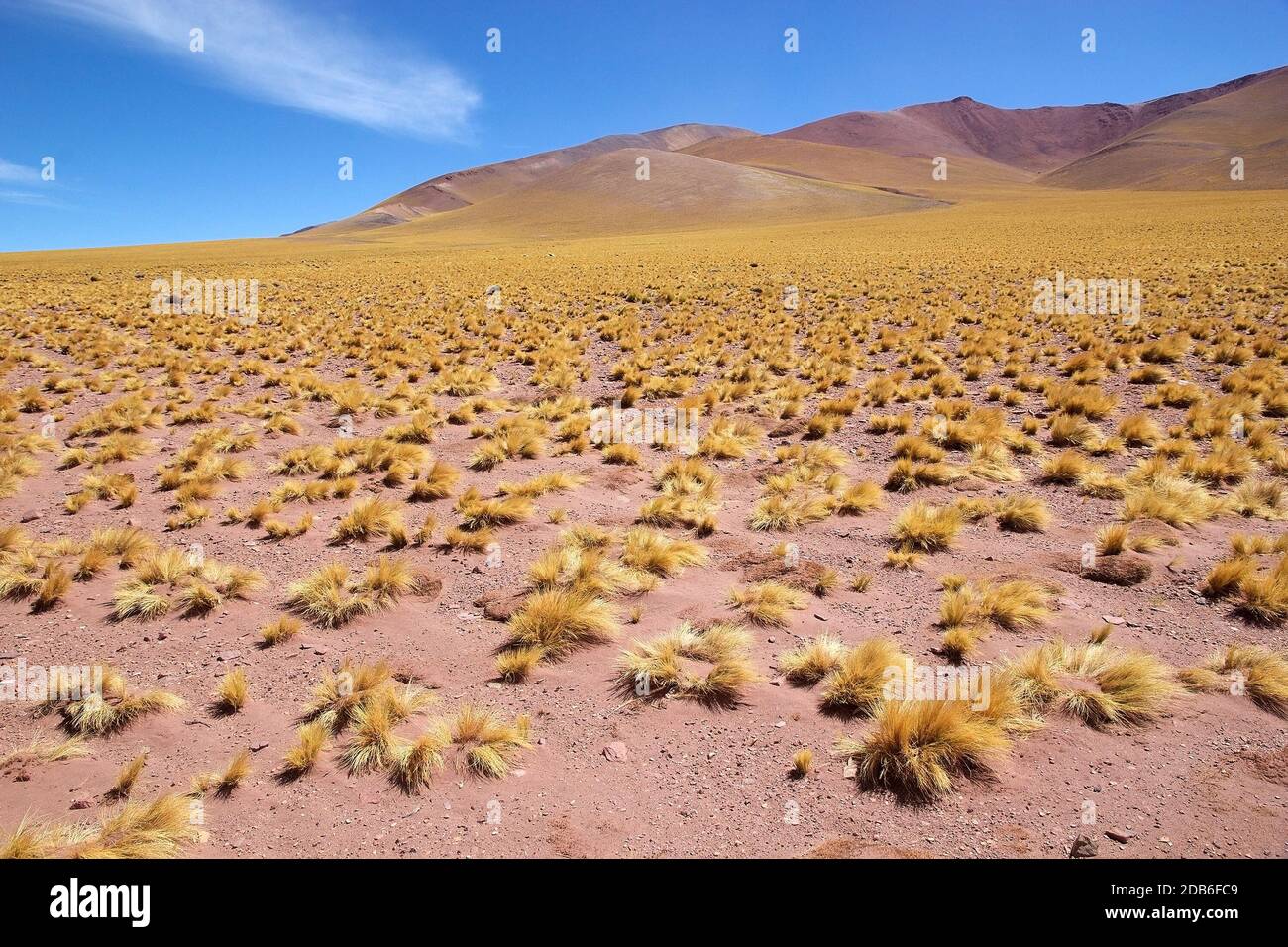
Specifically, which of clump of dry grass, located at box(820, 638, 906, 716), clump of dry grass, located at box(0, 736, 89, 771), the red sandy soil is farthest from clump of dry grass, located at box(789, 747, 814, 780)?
clump of dry grass, located at box(0, 736, 89, 771)

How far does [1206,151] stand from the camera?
141125 mm

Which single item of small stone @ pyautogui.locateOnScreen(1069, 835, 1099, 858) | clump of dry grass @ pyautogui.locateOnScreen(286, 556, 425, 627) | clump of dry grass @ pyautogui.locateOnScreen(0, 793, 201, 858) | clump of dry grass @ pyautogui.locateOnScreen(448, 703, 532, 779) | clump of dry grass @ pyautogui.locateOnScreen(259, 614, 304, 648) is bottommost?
small stone @ pyautogui.locateOnScreen(1069, 835, 1099, 858)

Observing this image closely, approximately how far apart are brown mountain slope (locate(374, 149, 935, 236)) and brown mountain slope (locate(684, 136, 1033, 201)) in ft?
82.7

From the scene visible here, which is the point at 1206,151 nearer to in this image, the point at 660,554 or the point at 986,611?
the point at 986,611

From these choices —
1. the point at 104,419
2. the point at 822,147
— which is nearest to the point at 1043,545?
the point at 104,419

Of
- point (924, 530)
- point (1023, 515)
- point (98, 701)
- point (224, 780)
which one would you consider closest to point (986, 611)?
point (924, 530)

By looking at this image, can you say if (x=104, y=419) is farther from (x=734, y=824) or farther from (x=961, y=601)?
(x=961, y=601)

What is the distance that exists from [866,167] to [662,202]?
7671 centimetres

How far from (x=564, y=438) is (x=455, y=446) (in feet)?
5.62

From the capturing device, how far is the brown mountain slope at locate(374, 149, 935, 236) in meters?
96.2

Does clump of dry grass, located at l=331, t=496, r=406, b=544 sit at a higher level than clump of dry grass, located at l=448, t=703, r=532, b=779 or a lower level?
higher

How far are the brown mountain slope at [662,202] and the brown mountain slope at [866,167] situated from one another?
82.7 ft

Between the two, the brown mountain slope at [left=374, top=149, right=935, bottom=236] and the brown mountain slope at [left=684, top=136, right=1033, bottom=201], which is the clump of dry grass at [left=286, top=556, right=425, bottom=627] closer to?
the brown mountain slope at [left=374, top=149, right=935, bottom=236]

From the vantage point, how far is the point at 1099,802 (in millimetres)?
3377
